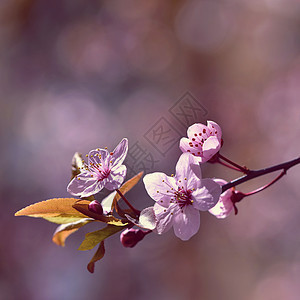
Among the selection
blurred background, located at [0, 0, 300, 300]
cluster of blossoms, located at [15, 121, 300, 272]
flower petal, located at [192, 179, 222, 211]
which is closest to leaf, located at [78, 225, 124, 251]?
cluster of blossoms, located at [15, 121, 300, 272]

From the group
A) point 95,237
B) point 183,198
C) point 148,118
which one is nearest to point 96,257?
point 95,237

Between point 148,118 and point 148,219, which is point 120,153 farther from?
point 148,118

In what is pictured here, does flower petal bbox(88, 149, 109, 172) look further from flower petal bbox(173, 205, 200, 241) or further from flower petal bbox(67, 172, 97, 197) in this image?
flower petal bbox(173, 205, 200, 241)

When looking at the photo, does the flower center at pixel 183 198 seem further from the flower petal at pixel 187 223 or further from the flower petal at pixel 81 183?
the flower petal at pixel 81 183

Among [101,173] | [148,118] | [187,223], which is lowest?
[148,118]

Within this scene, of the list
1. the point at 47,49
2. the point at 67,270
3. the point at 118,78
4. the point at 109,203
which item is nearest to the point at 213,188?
the point at 109,203

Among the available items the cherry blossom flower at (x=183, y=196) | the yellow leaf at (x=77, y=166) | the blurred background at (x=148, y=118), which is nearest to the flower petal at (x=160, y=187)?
the cherry blossom flower at (x=183, y=196)
